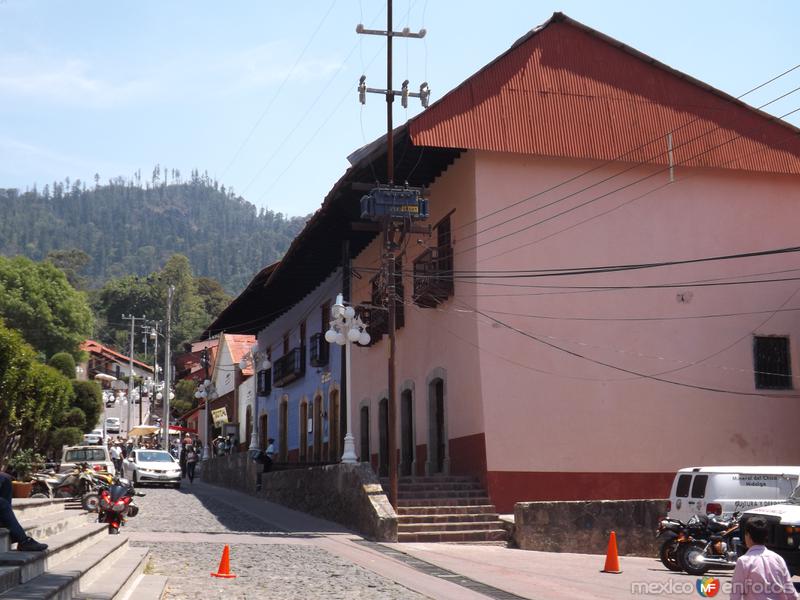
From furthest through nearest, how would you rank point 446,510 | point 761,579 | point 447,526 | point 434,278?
point 434,278
point 446,510
point 447,526
point 761,579

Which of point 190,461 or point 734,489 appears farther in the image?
point 190,461

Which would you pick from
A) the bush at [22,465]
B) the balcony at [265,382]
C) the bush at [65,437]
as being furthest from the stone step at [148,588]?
the bush at [65,437]

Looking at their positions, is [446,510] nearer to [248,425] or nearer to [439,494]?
[439,494]

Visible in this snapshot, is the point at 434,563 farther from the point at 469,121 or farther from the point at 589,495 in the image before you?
the point at 469,121

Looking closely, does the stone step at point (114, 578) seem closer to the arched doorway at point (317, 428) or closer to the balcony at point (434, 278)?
the balcony at point (434, 278)

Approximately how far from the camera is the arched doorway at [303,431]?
123 feet

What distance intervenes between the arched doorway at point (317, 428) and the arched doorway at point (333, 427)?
180 cm

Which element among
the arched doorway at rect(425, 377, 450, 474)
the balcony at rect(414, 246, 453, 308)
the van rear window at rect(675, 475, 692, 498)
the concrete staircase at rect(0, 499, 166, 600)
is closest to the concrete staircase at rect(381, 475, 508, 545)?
the arched doorway at rect(425, 377, 450, 474)

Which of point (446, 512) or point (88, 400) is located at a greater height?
point (88, 400)

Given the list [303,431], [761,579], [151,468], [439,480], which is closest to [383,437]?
[439,480]

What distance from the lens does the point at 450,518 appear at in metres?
20.2

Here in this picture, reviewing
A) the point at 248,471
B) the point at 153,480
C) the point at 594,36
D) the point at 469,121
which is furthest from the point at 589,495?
the point at 153,480

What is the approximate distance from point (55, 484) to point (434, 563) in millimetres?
11175

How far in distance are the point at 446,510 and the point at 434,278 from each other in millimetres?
5918
